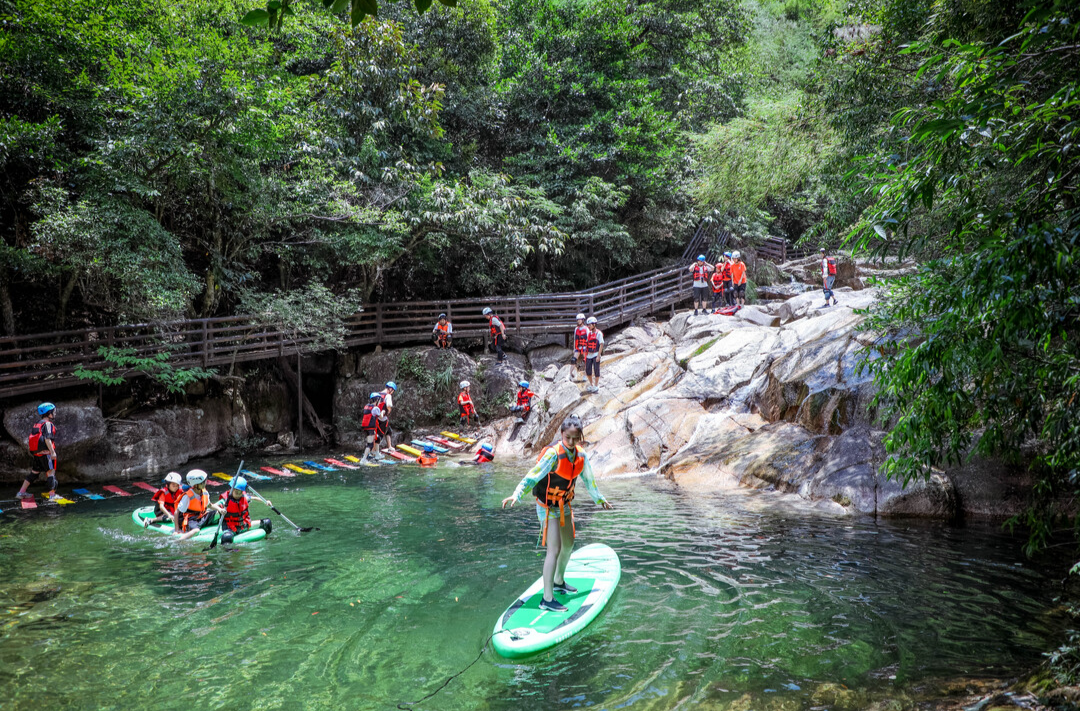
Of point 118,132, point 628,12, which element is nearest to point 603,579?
point 118,132

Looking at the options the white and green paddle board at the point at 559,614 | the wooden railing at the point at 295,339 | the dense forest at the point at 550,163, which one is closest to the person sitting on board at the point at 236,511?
the white and green paddle board at the point at 559,614

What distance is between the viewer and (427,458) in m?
15.6

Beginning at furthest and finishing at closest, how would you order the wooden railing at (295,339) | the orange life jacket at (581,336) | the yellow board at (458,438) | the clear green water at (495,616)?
the yellow board at (458,438) < the orange life jacket at (581,336) < the wooden railing at (295,339) < the clear green water at (495,616)

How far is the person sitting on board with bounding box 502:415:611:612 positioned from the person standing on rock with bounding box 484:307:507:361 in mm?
13268

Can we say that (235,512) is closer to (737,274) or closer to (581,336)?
(581,336)

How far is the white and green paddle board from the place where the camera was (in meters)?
5.10

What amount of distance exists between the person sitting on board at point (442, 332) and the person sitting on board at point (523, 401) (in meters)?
3.45

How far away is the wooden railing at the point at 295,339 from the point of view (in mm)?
13719

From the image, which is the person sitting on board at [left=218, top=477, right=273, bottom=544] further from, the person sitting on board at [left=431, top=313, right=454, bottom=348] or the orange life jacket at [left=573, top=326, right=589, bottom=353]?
the person sitting on board at [left=431, top=313, right=454, bottom=348]

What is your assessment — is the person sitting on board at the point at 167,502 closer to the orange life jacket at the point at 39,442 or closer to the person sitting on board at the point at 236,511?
the person sitting on board at the point at 236,511

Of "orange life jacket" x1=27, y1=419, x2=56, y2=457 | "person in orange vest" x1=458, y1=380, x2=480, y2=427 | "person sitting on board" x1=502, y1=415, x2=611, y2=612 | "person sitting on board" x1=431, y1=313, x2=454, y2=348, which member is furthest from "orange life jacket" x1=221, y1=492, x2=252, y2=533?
"person sitting on board" x1=431, y1=313, x2=454, y2=348

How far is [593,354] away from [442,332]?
5083mm

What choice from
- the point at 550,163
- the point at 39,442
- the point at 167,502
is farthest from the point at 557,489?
the point at 550,163

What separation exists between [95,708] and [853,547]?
7.59 meters
